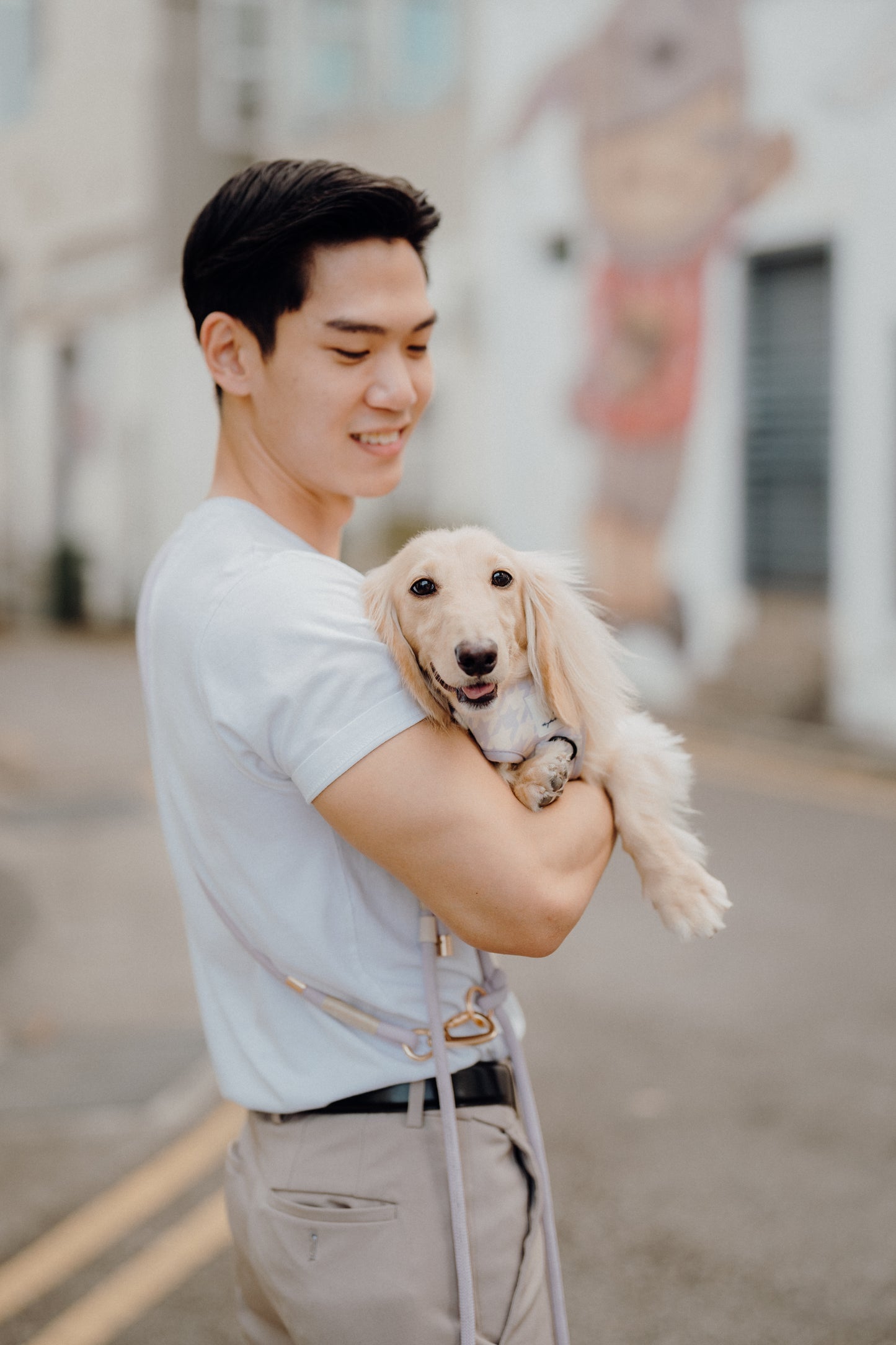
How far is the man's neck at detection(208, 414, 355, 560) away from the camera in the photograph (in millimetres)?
1770

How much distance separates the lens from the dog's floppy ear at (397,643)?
1.46 meters

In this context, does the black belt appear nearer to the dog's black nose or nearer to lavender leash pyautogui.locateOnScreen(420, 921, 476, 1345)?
lavender leash pyautogui.locateOnScreen(420, 921, 476, 1345)

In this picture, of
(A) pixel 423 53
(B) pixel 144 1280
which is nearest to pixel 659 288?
(A) pixel 423 53

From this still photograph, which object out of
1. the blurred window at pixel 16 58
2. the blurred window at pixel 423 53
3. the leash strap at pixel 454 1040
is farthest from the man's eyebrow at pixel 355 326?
the blurred window at pixel 16 58

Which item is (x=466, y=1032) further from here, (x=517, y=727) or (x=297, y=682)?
(x=297, y=682)

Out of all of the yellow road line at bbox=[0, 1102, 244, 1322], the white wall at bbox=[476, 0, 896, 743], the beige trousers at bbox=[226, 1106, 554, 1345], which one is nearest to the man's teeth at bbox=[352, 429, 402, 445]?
the beige trousers at bbox=[226, 1106, 554, 1345]

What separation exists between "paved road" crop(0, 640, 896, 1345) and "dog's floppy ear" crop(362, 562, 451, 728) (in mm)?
2291

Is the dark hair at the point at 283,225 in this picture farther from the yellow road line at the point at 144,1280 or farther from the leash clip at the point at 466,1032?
the yellow road line at the point at 144,1280

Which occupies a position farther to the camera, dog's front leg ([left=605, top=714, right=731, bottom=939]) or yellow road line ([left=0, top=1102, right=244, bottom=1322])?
yellow road line ([left=0, top=1102, right=244, bottom=1322])

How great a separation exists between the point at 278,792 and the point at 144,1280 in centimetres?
245

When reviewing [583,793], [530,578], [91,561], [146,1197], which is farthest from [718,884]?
[91,561]

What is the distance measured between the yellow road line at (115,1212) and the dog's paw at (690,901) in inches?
95.1

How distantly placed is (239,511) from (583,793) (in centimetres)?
55

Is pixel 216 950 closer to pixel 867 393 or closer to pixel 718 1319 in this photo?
pixel 718 1319
